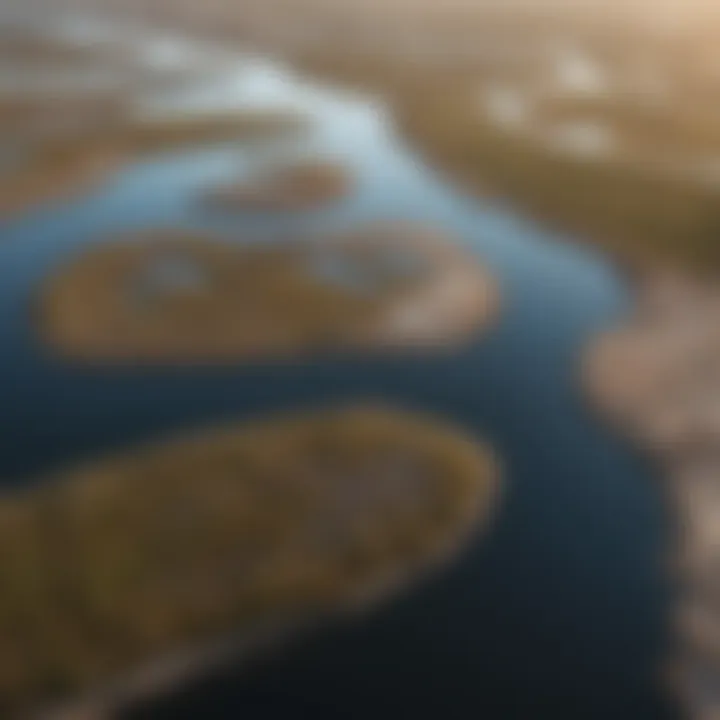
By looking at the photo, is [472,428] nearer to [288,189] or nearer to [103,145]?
[288,189]

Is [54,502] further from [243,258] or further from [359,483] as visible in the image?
[243,258]

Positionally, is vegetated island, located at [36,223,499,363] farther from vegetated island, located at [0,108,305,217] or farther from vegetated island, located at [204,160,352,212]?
vegetated island, located at [0,108,305,217]

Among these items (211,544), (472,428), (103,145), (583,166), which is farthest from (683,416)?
(103,145)

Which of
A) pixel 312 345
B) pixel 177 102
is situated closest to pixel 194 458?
pixel 312 345

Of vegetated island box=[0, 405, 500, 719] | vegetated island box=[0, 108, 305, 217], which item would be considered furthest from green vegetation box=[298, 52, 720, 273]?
vegetated island box=[0, 405, 500, 719]

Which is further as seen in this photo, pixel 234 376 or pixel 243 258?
pixel 243 258

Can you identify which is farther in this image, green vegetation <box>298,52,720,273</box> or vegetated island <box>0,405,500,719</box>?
green vegetation <box>298,52,720,273</box>
